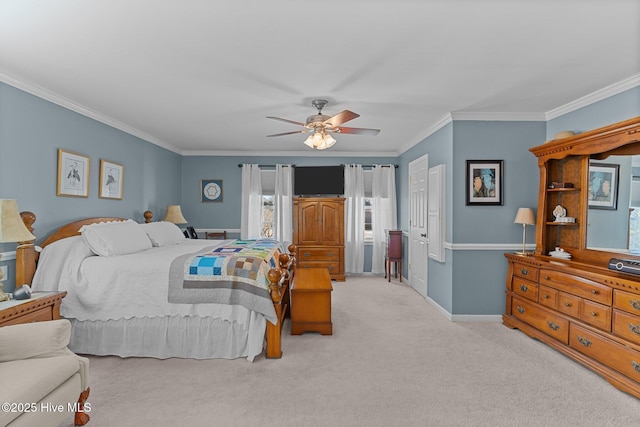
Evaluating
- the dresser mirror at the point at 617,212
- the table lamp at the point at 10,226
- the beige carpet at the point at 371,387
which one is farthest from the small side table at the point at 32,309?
the dresser mirror at the point at 617,212

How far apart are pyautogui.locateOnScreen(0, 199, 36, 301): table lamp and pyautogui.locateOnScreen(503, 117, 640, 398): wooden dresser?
15.1 feet

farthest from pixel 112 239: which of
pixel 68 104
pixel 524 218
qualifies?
pixel 524 218

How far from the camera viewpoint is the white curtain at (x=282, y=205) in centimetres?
665

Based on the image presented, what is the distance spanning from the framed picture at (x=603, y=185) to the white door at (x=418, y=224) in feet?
6.66

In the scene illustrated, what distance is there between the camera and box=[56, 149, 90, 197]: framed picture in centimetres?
355

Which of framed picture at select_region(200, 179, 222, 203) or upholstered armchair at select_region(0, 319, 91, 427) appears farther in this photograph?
framed picture at select_region(200, 179, 222, 203)

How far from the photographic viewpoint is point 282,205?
21.9ft

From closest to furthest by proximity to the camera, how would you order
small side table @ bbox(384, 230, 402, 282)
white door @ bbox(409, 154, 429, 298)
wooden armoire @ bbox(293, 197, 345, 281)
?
white door @ bbox(409, 154, 429, 298) → small side table @ bbox(384, 230, 402, 282) → wooden armoire @ bbox(293, 197, 345, 281)

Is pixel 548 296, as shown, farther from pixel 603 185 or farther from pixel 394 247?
pixel 394 247

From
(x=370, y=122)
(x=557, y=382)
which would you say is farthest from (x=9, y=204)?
(x=557, y=382)

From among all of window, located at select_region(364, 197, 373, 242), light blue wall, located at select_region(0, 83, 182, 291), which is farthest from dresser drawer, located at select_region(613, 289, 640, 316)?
light blue wall, located at select_region(0, 83, 182, 291)

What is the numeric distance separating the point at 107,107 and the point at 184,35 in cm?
226

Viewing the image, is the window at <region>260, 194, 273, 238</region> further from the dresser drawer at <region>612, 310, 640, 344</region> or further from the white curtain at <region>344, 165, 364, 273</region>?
the dresser drawer at <region>612, 310, 640, 344</region>

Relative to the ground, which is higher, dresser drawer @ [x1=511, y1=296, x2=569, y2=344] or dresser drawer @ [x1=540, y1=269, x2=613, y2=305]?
dresser drawer @ [x1=540, y1=269, x2=613, y2=305]
